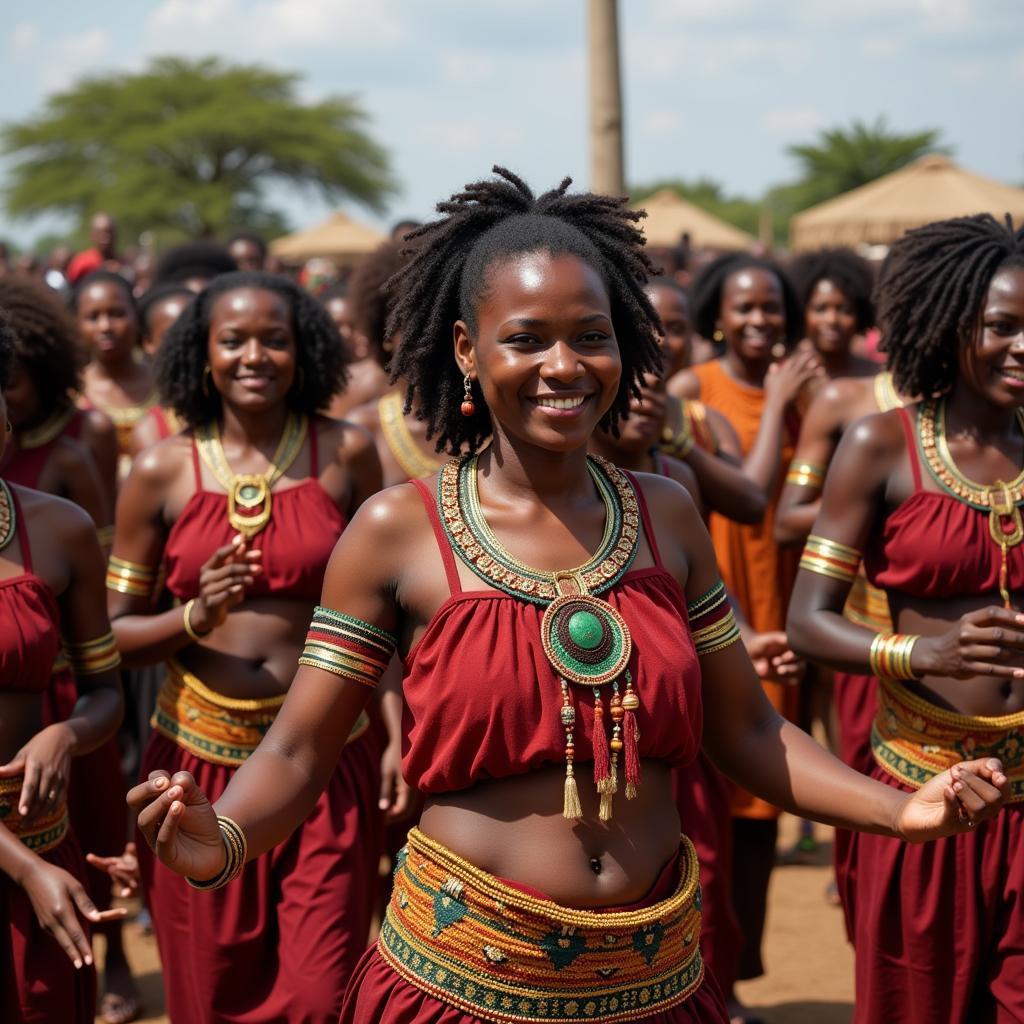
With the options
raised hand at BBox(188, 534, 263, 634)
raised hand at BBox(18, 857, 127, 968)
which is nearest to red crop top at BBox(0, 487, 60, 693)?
raised hand at BBox(18, 857, 127, 968)

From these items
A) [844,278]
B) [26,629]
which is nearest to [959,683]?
[26,629]

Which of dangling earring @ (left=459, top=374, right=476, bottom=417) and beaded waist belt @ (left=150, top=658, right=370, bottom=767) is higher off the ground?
dangling earring @ (left=459, top=374, right=476, bottom=417)

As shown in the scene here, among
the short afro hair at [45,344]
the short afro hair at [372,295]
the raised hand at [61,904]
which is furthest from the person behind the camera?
the short afro hair at [372,295]

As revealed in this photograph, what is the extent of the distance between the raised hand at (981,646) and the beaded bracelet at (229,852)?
5.92ft

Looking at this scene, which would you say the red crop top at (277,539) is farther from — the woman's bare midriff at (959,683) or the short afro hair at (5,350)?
the woman's bare midriff at (959,683)

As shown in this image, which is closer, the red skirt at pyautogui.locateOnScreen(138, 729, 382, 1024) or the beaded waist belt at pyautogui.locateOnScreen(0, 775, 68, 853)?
the beaded waist belt at pyautogui.locateOnScreen(0, 775, 68, 853)

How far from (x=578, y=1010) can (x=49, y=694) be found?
9.89 feet

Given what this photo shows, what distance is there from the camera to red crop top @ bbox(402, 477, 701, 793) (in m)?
2.98

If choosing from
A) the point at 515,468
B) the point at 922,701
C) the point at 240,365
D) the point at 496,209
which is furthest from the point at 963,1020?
the point at 240,365

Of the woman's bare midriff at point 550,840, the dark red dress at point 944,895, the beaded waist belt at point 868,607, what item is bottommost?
the beaded waist belt at point 868,607

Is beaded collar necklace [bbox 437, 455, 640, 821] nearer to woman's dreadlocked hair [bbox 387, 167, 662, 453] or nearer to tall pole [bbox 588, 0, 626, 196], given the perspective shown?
woman's dreadlocked hair [bbox 387, 167, 662, 453]

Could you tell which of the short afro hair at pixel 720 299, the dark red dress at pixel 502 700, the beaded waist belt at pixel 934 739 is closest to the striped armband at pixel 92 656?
the dark red dress at pixel 502 700

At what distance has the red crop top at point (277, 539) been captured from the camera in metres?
5.02

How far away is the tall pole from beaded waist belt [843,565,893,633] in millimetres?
5582
